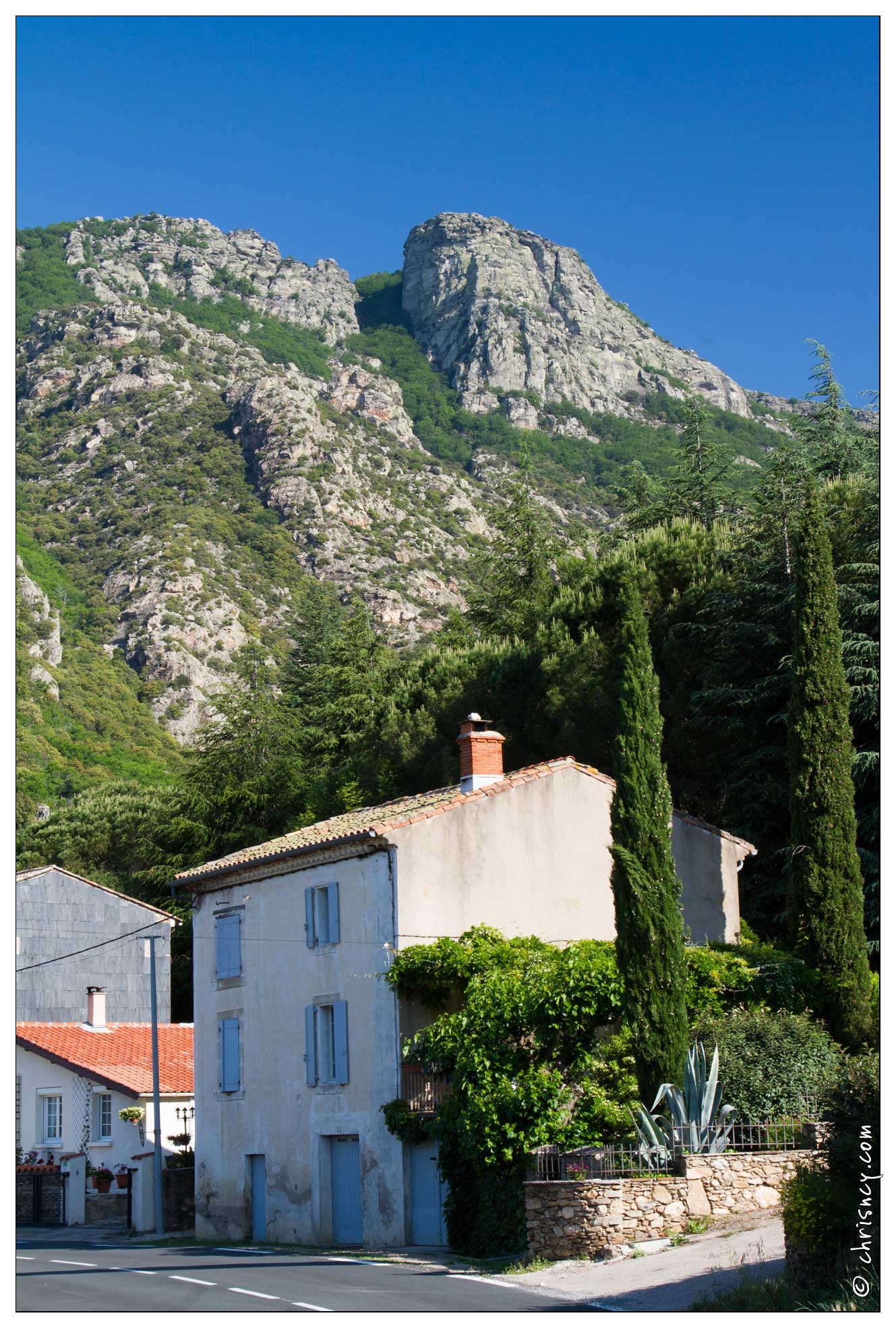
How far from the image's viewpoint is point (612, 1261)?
18.5m

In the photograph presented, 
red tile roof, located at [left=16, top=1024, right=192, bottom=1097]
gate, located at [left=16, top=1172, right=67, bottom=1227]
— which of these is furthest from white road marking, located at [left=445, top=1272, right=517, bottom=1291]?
gate, located at [left=16, top=1172, right=67, bottom=1227]

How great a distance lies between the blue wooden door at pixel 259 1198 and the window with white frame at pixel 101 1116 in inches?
376

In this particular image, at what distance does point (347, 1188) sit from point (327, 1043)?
270 centimetres

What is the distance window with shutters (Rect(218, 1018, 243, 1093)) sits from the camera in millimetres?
29562

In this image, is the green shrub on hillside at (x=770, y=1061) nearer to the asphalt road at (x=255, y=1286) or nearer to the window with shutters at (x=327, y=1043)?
the asphalt road at (x=255, y=1286)

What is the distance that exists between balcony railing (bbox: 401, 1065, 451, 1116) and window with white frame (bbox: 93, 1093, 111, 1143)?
50.2 ft

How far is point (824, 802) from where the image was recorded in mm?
25531

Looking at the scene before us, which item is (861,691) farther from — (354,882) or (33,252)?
(33,252)

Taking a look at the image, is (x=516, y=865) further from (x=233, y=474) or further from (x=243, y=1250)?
(x=233, y=474)

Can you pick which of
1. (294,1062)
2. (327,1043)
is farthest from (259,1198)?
(327,1043)

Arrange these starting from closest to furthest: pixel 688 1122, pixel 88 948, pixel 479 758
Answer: pixel 688 1122 → pixel 479 758 → pixel 88 948

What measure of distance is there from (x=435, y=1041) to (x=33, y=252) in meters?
190
